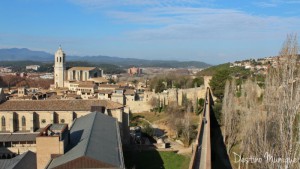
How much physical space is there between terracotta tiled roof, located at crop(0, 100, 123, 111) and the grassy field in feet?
15.5

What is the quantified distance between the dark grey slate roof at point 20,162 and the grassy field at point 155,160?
6.40 metres

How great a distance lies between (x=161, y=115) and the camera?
4262 cm

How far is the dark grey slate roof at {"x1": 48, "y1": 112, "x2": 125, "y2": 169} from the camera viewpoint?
15.2 metres

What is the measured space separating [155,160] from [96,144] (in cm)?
867

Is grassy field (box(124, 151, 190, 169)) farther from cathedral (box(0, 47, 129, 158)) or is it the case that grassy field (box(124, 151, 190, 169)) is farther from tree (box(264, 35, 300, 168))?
tree (box(264, 35, 300, 168))

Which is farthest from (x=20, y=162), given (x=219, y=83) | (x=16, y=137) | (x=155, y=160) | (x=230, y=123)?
(x=219, y=83)

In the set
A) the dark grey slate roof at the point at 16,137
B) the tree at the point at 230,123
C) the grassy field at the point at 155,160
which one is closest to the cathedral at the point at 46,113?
the dark grey slate roof at the point at 16,137

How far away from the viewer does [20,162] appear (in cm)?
1784

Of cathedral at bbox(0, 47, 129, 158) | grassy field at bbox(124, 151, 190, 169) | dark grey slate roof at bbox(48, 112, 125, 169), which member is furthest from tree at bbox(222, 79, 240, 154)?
dark grey slate roof at bbox(48, 112, 125, 169)

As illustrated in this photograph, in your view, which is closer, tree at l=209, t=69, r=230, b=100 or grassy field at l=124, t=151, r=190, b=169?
grassy field at l=124, t=151, r=190, b=169

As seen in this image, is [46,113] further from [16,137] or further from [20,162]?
[20,162]

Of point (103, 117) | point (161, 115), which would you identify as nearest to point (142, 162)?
point (103, 117)

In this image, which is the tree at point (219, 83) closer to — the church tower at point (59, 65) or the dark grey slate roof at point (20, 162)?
the dark grey slate roof at point (20, 162)

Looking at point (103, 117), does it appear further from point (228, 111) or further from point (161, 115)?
point (161, 115)
